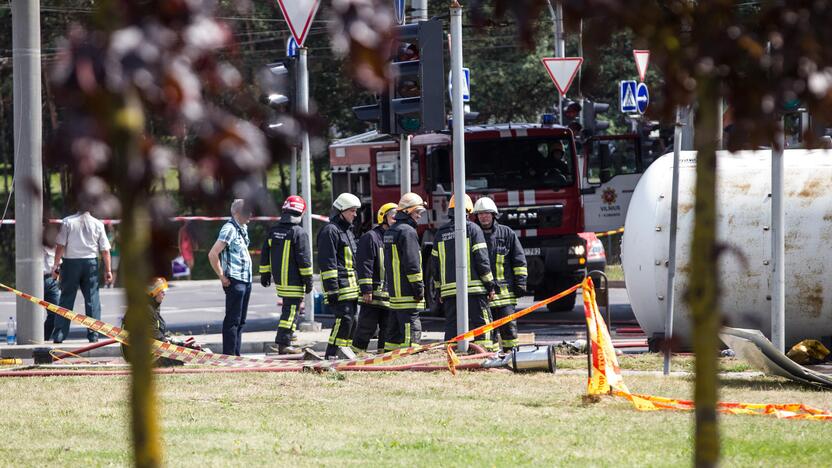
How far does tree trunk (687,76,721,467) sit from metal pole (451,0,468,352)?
8.64 metres

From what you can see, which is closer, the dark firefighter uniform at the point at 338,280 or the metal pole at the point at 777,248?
the metal pole at the point at 777,248

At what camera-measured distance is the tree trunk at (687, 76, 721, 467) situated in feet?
11.1

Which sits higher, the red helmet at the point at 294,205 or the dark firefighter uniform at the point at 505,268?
the red helmet at the point at 294,205

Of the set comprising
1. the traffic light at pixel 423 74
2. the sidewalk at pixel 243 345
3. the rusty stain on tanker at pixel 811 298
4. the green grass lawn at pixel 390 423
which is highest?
the traffic light at pixel 423 74

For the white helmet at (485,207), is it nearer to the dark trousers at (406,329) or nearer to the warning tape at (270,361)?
the dark trousers at (406,329)

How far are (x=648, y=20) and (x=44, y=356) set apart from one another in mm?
10260

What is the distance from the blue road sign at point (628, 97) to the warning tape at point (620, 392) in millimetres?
13321

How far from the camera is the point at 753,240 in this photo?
1271 centimetres

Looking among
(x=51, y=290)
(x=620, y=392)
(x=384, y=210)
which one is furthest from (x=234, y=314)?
(x=620, y=392)

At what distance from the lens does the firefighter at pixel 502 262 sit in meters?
13.7

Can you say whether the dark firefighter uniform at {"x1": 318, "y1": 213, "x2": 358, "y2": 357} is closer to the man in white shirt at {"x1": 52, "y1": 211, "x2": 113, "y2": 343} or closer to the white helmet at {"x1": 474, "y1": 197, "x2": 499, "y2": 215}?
the white helmet at {"x1": 474, "y1": 197, "x2": 499, "y2": 215}

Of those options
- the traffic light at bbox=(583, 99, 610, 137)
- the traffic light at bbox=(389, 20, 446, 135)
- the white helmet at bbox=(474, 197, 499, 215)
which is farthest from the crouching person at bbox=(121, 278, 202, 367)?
the traffic light at bbox=(583, 99, 610, 137)

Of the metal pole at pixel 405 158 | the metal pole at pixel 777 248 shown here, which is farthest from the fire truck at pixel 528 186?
the metal pole at pixel 777 248

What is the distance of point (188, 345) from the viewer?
12828 mm
